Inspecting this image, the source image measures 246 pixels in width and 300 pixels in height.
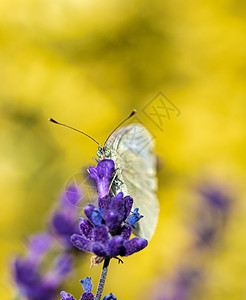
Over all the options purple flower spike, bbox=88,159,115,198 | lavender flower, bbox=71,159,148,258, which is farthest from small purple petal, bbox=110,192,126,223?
purple flower spike, bbox=88,159,115,198

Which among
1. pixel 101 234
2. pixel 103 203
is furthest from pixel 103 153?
pixel 101 234

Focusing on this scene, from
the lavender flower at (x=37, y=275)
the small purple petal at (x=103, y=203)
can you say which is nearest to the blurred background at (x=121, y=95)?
the lavender flower at (x=37, y=275)

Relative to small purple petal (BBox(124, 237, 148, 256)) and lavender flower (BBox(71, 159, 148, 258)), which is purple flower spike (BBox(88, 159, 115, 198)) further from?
small purple petal (BBox(124, 237, 148, 256))

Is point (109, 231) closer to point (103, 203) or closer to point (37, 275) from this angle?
point (103, 203)

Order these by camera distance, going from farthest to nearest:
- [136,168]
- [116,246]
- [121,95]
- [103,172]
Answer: [121,95] < [136,168] < [103,172] < [116,246]

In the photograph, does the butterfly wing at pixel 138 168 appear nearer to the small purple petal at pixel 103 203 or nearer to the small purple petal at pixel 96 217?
the small purple petal at pixel 103 203
